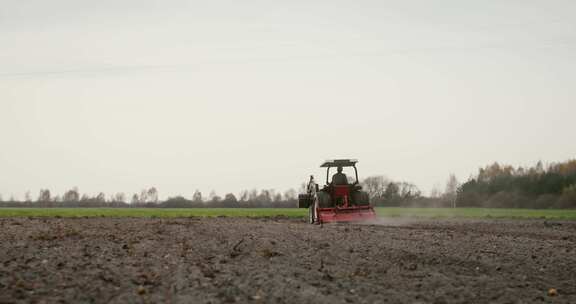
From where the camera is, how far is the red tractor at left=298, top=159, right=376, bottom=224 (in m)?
23.9

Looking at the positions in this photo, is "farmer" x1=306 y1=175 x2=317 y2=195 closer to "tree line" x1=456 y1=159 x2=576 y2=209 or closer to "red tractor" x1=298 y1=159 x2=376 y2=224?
"red tractor" x1=298 y1=159 x2=376 y2=224

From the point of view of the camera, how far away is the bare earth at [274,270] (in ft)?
28.9

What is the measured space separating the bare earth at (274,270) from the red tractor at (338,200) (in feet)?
27.3

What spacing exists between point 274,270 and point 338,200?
14.9 m

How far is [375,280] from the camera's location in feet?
33.4

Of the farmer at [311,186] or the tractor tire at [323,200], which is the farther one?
the farmer at [311,186]

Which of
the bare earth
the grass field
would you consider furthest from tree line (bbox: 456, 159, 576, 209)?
the bare earth

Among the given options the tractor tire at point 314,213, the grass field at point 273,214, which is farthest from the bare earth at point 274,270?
the grass field at point 273,214

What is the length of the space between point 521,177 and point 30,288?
8338 centimetres

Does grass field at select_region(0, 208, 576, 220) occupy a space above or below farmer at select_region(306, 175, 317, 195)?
below

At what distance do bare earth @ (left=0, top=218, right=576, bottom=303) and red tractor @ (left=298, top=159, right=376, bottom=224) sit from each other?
27.3ft

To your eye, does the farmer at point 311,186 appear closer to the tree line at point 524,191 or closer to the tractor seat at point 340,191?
the tractor seat at point 340,191

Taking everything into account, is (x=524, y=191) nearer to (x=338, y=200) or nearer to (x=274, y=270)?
(x=338, y=200)

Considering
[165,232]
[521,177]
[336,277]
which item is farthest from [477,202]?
[336,277]
